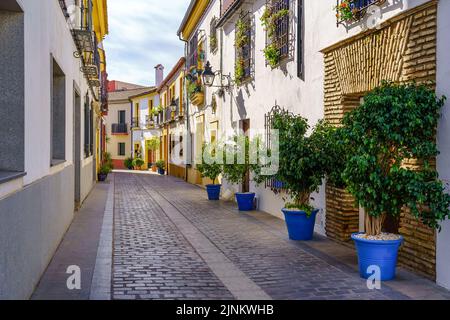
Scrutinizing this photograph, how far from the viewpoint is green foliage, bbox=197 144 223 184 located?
44.4ft

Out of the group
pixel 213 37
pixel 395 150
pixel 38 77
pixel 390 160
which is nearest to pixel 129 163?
pixel 213 37

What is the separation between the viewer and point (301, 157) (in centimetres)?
748

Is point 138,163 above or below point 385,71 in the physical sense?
below

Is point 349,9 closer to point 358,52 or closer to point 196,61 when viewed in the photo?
point 358,52

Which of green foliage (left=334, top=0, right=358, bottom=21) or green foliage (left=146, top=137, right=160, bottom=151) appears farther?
green foliage (left=146, top=137, right=160, bottom=151)

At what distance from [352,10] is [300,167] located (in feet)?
8.04

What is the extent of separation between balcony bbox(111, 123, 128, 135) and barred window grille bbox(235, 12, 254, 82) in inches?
1202

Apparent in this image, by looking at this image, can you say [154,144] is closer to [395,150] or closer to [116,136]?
[116,136]

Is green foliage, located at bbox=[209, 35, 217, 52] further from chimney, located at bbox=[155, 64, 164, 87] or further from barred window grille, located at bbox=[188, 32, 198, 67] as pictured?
chimney, located at bbox=[155, 64, 164, 87]

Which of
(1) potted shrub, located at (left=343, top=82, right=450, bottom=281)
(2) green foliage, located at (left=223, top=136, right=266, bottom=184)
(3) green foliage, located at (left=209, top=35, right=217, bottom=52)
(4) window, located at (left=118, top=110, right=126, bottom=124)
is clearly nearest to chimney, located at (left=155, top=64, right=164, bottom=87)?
(4) window, located at (left=118, top=110, right=126, bottom=124)

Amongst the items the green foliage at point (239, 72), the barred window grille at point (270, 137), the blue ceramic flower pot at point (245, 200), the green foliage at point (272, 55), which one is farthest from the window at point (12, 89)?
the green foliage at point (239, 72)

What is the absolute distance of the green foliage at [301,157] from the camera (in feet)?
24.3

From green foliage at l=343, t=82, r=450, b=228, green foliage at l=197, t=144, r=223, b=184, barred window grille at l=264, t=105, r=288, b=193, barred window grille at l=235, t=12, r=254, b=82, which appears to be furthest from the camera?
green foliage at l=197, t=144, r=223, b=184
